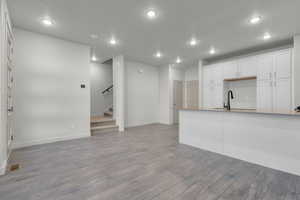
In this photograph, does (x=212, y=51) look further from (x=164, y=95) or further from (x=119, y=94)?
(x=119, y=94)

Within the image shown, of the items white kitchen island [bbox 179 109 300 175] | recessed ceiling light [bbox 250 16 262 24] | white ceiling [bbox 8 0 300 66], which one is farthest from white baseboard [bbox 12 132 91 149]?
recessed ceiling light [bbox 250 16 262 24]

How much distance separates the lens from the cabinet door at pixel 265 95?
14.0 feet

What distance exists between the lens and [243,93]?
5.19 meters

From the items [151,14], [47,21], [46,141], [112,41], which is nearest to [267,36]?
[151,14]

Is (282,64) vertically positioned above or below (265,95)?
above

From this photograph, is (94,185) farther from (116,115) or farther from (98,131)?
(116,115)

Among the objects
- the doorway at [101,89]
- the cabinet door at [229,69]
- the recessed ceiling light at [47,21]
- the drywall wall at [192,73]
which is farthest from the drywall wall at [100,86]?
the cabinet door at [229,69]

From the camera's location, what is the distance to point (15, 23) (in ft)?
10.6

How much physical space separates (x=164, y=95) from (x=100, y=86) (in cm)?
326

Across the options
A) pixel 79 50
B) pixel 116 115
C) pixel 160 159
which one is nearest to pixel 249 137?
pixel 160 159

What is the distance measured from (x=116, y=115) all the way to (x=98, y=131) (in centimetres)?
92

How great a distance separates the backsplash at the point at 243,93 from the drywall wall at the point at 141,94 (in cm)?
337

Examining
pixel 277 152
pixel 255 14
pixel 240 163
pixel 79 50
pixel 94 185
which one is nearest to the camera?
pixel 94 185

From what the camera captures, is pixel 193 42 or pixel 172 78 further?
pixel 172 78
